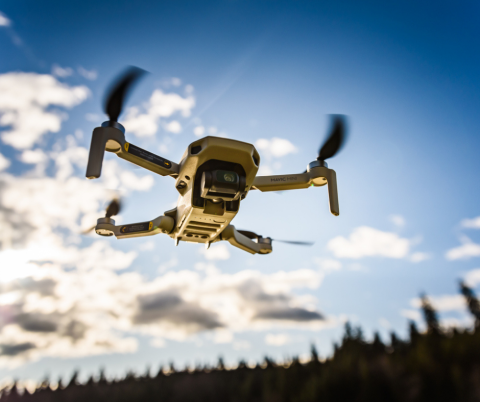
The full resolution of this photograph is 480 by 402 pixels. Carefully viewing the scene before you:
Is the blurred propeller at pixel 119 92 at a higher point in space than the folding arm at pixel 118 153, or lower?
higher

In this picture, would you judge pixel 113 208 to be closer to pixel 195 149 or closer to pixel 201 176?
pixel 201 176

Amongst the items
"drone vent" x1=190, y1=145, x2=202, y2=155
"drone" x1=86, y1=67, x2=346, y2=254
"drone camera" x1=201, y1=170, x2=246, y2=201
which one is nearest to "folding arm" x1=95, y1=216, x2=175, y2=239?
"drone" x1=86, y1=67, x2=346, y2=254

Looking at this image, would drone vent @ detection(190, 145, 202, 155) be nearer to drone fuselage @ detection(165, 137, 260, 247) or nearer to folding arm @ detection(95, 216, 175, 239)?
drone fuselage @ detection(165, 137, 260, 247)

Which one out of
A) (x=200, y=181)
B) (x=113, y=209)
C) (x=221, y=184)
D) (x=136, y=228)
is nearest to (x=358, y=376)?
(x=221, y=184)

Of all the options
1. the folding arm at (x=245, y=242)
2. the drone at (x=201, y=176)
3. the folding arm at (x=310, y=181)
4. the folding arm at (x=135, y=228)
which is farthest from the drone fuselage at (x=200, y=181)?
the folding arm at (x=310, y=181)

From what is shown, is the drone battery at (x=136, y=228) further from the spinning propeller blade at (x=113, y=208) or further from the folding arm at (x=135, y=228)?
the spinning propeller blade at (x=113, y=208)

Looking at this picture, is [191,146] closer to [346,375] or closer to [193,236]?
[193,236]
